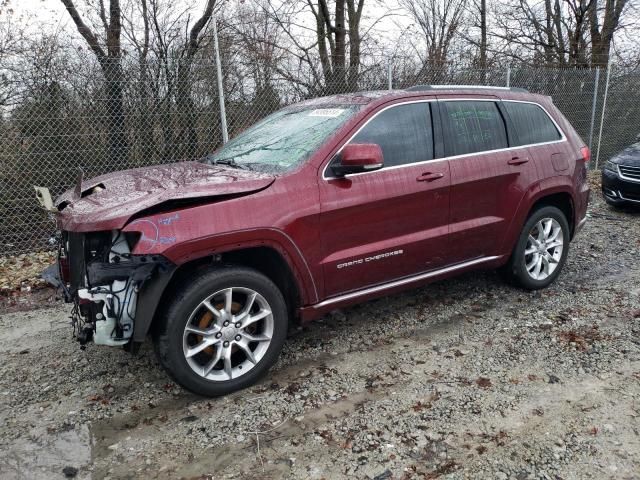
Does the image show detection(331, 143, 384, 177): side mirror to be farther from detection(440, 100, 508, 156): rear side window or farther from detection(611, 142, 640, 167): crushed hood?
detection(611, 142, 640, 167): crushed hood

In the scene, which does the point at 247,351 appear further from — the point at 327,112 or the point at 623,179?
the point at 623,179

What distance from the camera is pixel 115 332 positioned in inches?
111

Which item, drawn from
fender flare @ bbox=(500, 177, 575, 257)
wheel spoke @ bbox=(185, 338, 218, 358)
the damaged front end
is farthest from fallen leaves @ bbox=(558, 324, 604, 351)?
the damaged front end

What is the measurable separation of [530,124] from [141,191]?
3424mm

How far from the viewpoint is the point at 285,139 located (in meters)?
3.73

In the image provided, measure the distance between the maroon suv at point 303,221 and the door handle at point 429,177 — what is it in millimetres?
17

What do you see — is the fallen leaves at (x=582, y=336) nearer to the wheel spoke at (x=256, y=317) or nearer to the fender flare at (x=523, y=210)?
the fender flare at (x=523, y=210)

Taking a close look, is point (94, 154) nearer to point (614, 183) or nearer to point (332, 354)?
point (332, 354)

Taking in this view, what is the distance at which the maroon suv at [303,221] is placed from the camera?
2830 mm

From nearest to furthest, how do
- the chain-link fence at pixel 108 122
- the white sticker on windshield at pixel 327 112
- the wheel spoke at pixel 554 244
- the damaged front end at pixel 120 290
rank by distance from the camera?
the damaged front end at pixel 120 290 < the white sticker on windshield at pixel 327 112 < the wheel spoke at pixel 554 244 < the chain-link fence at pixel 108 122

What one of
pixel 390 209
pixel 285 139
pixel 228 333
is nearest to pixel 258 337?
pixel 228 333

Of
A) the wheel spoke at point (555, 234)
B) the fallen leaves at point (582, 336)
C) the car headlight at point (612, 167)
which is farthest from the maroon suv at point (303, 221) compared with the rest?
the car headlight at point (612, 167)

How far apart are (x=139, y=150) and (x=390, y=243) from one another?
4698 millimetres

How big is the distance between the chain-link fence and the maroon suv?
10.5ft
